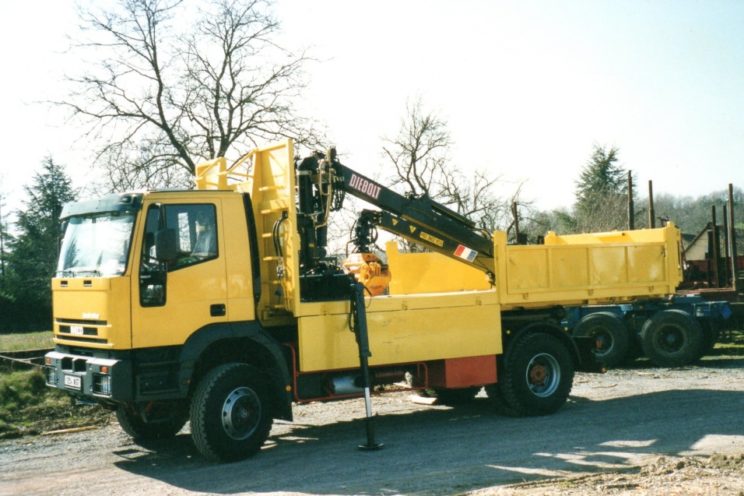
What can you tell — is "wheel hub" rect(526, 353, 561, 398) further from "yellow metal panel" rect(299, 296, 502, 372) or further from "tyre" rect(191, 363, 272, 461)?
"tyre" rect(191, 363, 272, 461)

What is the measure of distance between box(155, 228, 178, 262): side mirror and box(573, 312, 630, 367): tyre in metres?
11.1

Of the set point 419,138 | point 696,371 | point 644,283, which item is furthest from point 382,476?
point 419,138

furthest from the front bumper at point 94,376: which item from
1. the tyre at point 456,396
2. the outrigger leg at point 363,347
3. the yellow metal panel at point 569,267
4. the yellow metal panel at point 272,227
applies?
the yellow metal panel at point 569,267

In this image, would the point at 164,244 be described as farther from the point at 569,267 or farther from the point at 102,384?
the point at 569,267

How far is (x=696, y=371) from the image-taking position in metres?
15.8

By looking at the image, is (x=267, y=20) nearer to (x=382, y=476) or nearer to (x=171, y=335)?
(x=171, y=335)

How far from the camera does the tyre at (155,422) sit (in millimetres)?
Answer: 9680

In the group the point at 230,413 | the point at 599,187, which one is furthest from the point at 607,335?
the point at 599,187

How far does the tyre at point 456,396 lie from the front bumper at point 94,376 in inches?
217

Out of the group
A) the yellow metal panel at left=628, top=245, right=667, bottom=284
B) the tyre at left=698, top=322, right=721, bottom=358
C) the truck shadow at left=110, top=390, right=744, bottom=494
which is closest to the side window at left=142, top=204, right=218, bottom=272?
the truck shadow at left=110, top=390, right=744, bottom=494

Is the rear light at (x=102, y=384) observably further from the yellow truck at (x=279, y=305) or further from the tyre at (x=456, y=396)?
the tyre at (x=456, y=396)

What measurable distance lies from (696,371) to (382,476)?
32.6 feet

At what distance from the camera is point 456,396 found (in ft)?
41.1

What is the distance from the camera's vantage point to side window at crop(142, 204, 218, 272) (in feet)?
28.0
